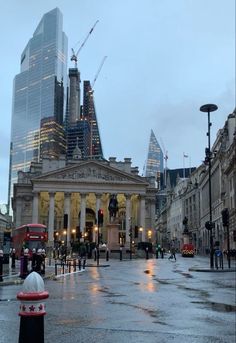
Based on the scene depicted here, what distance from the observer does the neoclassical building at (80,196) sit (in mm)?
114812

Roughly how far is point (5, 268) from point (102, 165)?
8166cm

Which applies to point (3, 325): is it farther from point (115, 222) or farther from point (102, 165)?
point (102, 165)

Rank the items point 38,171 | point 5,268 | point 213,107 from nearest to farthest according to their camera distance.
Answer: point 5,268
point 213,107
point 38,171

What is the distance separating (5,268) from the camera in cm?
3559

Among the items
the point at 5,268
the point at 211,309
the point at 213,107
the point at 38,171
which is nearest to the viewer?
the point at 211,309

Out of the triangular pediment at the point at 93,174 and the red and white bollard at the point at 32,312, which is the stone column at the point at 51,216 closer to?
the triangular pediment at the point at 93,174

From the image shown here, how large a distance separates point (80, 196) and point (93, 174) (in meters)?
7.19

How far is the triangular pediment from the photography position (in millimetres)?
115875

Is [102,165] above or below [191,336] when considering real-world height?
above

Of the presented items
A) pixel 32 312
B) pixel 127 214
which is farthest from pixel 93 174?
pixel 32 312

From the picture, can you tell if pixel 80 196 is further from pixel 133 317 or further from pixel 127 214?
pixel 133 317

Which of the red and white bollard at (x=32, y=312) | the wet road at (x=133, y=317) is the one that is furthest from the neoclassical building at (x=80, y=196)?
the red and white bollard at (x=32, y=312)

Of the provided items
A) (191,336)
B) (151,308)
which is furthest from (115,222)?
(191,336)

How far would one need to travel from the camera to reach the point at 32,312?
4578mm
